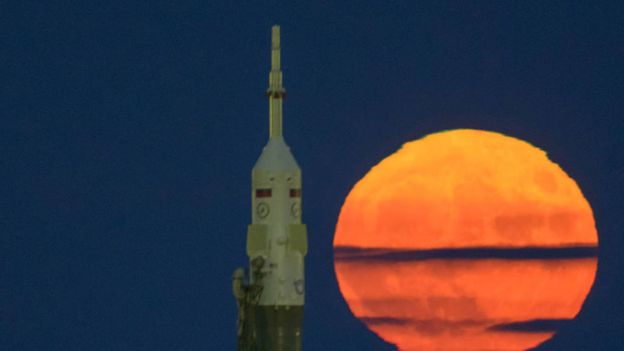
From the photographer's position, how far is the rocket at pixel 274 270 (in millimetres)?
84875

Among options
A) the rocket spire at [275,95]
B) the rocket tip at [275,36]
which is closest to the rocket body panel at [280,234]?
the rocket spire at [275,95]

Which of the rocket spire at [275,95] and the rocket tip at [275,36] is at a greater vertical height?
the rocket tip at [275,36]

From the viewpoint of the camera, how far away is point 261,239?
3351 inches

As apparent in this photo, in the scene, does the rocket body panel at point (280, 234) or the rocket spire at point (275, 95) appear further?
the rocket spire at point (275, 95)

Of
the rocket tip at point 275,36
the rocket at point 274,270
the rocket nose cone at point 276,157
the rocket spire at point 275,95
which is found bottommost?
the rocket at point 274,270

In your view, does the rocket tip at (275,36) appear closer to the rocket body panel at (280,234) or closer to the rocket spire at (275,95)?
the rocket spire at (275,95)

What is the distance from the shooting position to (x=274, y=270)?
279 feet

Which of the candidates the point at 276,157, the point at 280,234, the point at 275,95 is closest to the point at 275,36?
the point at 275,95

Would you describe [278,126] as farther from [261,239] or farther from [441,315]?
[441,315]

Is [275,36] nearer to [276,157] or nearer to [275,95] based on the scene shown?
[275,95]

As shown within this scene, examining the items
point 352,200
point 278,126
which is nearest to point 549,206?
point 352,200

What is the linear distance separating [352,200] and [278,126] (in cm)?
695

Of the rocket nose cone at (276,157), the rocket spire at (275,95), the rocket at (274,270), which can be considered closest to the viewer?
the rocket at (274,270)

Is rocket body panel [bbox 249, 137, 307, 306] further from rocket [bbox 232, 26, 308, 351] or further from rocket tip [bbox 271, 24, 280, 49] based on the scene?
rocket tip [bbox 271, 24, 280, 49]
